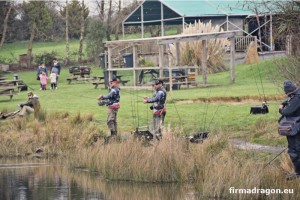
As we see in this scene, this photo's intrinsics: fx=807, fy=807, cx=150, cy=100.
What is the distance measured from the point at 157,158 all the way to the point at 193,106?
1075 cm

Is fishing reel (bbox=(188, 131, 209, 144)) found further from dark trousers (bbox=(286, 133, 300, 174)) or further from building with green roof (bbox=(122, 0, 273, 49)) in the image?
building with green roof (bbox=(122, 0, 273, 49))

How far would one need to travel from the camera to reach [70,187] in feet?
61.7

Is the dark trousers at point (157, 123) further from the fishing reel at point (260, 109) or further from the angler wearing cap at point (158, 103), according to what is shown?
the fishing reel at point (260, 109)

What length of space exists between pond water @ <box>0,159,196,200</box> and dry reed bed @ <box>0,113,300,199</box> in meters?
0.31

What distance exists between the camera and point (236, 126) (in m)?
23.5

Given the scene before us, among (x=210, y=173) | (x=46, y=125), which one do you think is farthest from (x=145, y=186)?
(x=46, y=125)

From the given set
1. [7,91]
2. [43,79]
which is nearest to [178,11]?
[43,79]

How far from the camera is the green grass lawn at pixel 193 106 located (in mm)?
23734

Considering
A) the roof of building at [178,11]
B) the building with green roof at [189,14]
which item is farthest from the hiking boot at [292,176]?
the roof of building at [178,11]

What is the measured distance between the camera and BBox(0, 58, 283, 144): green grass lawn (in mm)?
23734

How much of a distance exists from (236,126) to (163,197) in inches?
275

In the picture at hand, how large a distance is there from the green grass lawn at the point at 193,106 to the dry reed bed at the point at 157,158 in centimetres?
178

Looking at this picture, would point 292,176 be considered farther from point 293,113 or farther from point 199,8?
point 199,8

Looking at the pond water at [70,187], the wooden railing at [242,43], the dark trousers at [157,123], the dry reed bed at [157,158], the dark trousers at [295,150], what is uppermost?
the wooden railing at [242,43]
